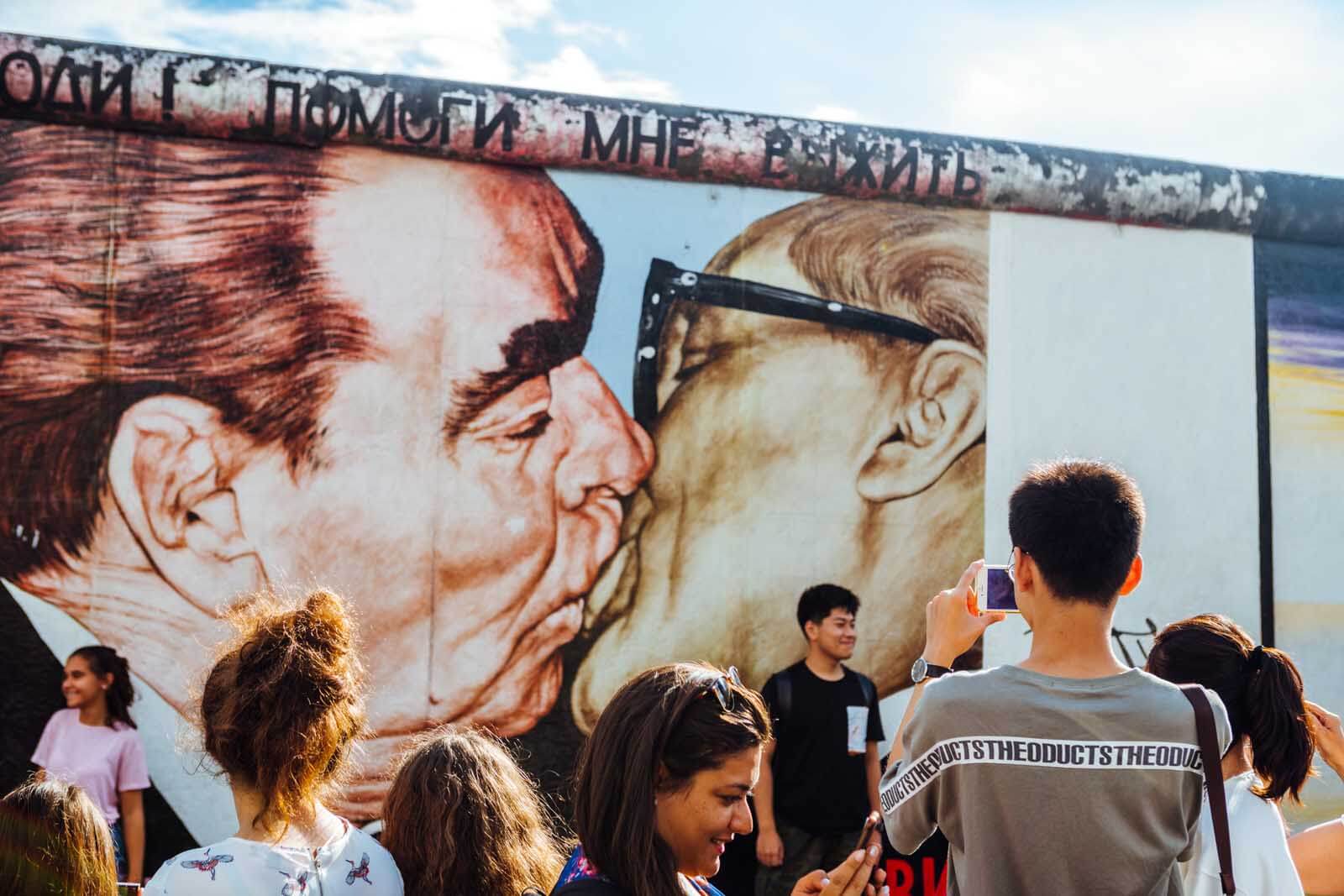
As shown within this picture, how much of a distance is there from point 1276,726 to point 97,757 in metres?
4.19

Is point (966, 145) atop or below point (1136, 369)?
atop

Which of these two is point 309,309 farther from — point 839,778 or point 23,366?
point 839,778

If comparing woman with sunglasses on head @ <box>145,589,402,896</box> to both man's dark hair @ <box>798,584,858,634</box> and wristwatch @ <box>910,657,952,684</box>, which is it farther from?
man's dark hair @ <box>798,584,858,634</box>

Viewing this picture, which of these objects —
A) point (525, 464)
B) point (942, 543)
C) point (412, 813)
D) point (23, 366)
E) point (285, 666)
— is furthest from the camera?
point (942, 543)

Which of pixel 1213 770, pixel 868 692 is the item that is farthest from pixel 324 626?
pixel 868 692

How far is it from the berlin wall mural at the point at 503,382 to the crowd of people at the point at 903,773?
2742 millimetres

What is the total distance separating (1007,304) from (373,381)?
2897 mm

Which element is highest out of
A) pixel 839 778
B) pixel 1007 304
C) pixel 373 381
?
pixel 1007 304

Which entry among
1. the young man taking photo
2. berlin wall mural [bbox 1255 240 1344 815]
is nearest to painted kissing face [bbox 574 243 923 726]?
berlin wall mural [bbox 1255 240 1344 815]

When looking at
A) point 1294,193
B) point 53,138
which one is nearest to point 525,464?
point 53,138

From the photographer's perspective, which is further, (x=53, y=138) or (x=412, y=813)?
(x=53, y=138)

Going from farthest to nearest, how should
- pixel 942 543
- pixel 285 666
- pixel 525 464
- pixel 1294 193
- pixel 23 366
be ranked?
pixel 1294 193
pixel 942 543
pixel 525 464
pixel 23 366
pixel 285 666

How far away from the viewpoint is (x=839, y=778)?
547 centimetres

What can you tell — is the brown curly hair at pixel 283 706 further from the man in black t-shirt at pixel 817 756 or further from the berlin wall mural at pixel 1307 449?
the berlin wall mural at pixel 1307 449
